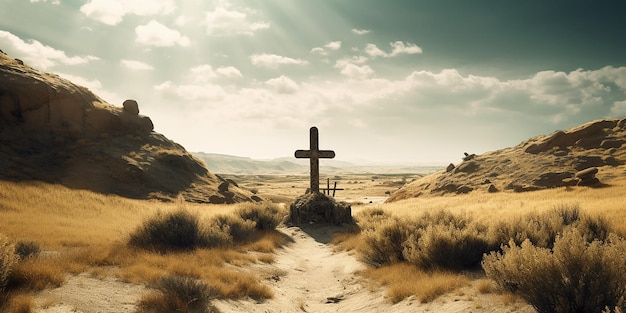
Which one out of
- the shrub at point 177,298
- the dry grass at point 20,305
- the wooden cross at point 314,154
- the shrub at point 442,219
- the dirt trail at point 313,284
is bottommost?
the dirt trail at point 313,284

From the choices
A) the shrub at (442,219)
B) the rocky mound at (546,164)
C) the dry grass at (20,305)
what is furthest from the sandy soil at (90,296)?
the rocky mound at (546,164)

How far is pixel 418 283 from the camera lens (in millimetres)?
6770

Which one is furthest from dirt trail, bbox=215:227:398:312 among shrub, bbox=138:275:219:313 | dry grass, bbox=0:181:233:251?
dry grass, bbox=0:181:233:251

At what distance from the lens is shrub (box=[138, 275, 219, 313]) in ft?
17.3

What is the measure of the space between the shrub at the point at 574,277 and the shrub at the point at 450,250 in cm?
272

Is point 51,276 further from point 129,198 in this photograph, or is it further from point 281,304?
point 129,198

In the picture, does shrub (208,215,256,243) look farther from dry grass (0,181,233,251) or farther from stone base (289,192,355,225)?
stone base (289,192,355,225)

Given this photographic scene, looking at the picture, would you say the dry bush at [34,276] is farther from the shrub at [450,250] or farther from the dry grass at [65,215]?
the shrub at [450,250]

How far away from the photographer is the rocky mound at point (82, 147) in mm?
24719

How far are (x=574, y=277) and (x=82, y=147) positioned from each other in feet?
105

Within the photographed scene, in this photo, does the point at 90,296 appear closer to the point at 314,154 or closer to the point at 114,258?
the point at 114,258

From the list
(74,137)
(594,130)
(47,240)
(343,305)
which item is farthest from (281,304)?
(594,130)

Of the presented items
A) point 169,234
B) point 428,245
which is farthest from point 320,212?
point 428,245

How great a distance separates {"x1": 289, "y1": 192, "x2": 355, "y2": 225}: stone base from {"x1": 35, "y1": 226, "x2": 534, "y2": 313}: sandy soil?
572 cm
